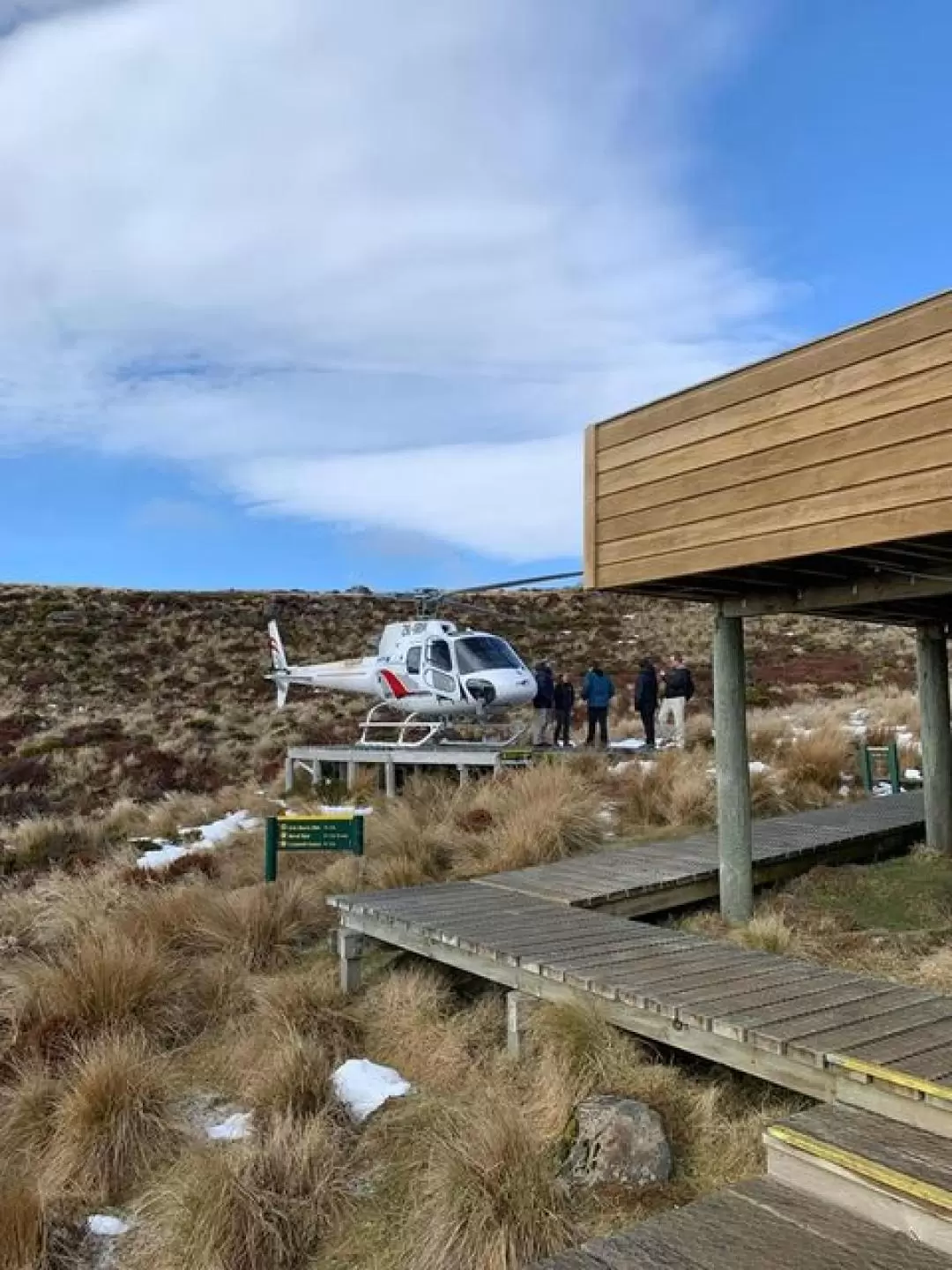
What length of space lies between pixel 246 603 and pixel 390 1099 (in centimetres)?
4093

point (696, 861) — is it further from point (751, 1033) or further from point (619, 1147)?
point (619, 1147)

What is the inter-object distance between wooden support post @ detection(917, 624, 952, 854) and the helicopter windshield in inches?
349

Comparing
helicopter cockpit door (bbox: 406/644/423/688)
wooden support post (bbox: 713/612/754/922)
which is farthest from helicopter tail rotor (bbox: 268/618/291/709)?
wooden support post (bbox: 713/612/754/922)

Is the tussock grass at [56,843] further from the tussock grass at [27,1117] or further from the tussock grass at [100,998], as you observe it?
the tussock grass at [27,1117]

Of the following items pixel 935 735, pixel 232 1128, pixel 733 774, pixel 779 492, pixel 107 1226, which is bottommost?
pixel 107 1226

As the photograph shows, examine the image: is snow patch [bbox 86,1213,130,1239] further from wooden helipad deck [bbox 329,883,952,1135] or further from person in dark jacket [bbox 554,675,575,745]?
person in dark jacket [bbox 554,675,575,745]

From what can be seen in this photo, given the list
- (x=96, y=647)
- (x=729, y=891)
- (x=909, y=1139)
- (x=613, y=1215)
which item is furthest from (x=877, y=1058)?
(x=96, y=647)

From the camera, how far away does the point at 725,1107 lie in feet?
15.8

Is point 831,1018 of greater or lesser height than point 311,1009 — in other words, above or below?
above

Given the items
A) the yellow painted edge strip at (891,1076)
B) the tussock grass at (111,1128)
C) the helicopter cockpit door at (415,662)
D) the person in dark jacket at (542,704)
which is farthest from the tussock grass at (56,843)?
the yellow painted edge strip at (891,1076)

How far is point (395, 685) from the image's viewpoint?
18.2m

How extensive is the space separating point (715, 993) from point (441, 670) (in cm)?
1252

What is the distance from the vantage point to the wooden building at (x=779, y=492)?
5.10 metres

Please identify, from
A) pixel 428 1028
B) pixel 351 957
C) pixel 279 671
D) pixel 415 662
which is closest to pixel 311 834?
pixel 351 957
